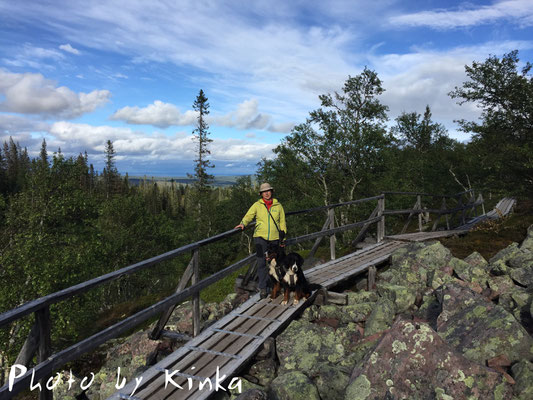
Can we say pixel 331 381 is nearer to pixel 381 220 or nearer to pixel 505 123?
pixel 381 220

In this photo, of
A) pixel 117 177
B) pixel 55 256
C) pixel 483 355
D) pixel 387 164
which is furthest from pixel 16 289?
pixel 117 177

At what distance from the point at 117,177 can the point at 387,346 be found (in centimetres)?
9089

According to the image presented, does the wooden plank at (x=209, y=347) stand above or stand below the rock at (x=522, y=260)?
below

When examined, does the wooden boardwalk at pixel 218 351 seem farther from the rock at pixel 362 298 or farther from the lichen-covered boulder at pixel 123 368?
the lichen-covered boulder at pixel 123 368

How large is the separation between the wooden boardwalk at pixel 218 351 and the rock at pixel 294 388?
58 centimetres

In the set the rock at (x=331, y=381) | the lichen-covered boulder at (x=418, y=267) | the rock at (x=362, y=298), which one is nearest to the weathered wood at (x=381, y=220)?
the lichen-covered boulder at (x=418, y=267)

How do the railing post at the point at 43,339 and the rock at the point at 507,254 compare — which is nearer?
the railing post at the point at 43,339

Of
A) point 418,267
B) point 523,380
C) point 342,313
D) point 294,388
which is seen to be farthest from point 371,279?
point 523,380

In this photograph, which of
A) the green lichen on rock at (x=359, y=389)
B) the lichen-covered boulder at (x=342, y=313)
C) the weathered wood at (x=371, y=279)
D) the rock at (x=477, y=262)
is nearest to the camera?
the green lichen on rock at (x=359, y=389)

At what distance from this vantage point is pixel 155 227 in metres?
40.9

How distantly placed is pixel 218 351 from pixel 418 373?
2.63 m

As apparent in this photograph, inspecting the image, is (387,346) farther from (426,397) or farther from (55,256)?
(55,256)

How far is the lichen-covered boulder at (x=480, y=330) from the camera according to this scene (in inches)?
150

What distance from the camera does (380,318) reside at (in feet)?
18.5
